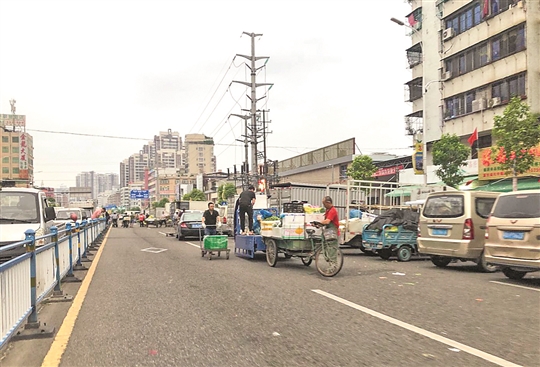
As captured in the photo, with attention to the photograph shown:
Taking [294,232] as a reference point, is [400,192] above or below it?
above

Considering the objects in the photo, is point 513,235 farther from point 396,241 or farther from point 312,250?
point 396,241

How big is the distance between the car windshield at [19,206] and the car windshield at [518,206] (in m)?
10.1

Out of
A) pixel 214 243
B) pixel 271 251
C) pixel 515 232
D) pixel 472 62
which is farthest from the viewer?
pixel 472 62

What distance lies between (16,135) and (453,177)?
106370 millimetres

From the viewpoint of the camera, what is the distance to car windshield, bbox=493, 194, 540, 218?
9.32 meters

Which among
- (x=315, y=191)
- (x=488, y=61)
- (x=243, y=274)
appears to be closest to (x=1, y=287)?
(x=243, y=274)

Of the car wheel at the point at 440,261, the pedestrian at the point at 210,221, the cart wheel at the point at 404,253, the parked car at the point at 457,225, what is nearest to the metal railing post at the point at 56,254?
the pedestrian at the point at 210,221

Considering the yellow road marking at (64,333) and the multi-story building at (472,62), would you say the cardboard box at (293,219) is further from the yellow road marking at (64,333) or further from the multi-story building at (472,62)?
the multi-story building at (472,62)

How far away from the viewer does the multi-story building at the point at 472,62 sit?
2814 cm

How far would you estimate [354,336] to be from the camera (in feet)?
17.9

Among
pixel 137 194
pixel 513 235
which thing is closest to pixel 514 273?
pixel 513 235

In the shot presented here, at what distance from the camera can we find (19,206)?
10961 millimetres

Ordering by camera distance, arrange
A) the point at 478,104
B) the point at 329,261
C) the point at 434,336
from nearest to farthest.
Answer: the point at 434,336 < the point at 329,261 < the point at 478,104

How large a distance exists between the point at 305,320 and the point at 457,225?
651 cm
